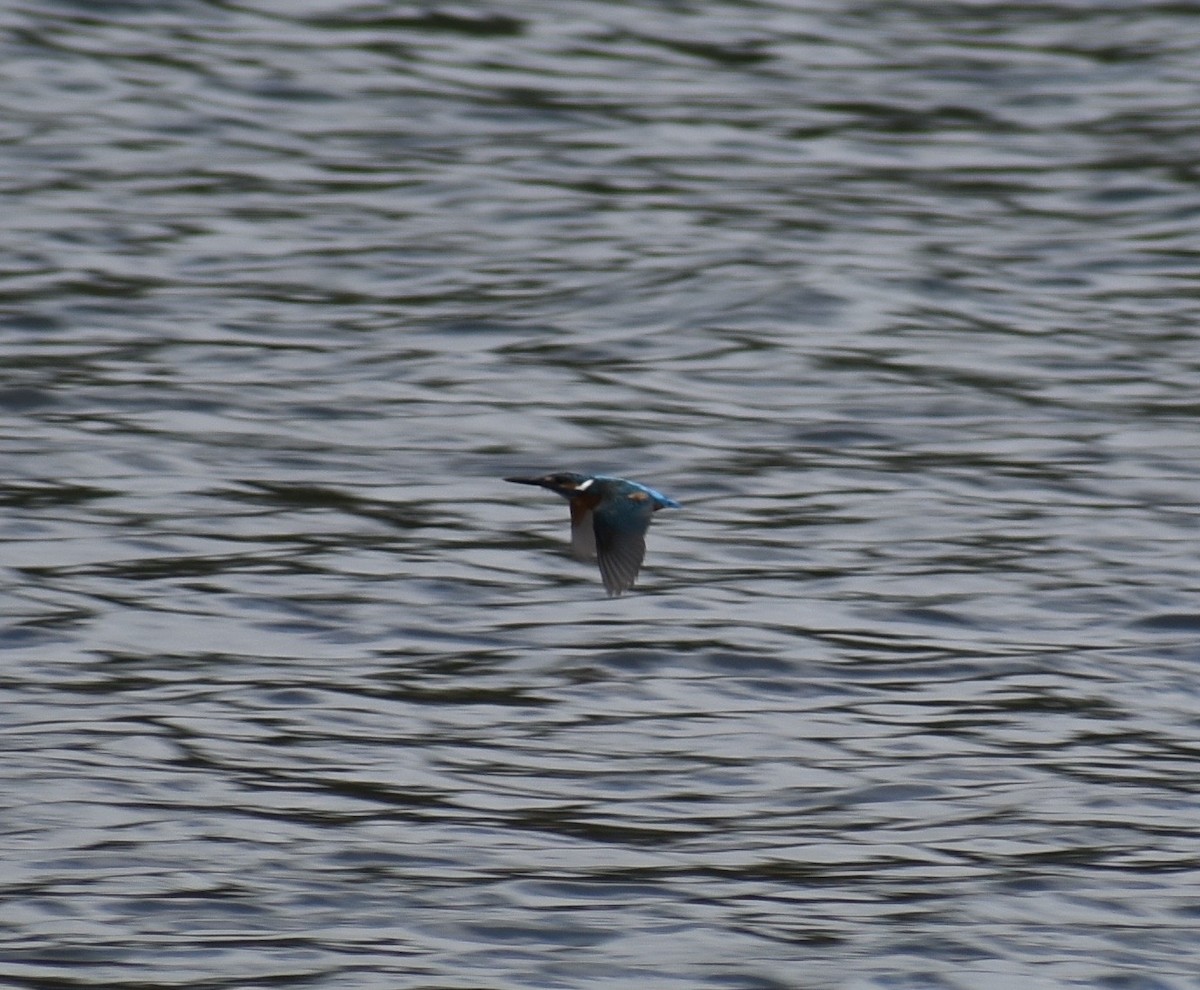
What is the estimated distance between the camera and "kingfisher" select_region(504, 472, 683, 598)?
7.56 metres

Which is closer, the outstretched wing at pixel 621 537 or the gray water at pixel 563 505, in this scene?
the gray water at pixel 563 505

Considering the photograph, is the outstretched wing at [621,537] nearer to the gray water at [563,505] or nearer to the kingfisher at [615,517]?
the kingfisher at [615,517]

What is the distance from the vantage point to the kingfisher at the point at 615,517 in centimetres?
756

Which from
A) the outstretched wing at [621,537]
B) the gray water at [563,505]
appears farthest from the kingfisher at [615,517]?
the gray water at [563,505]

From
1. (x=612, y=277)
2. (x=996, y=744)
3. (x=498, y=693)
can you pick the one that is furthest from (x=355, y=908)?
(x=612, y=277)

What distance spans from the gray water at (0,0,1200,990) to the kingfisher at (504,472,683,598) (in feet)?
2.02

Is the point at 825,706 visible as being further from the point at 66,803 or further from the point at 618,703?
the point at 66,803

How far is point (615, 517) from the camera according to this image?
25.0 feet

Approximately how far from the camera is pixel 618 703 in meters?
8.34

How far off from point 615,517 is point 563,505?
3.10 metres

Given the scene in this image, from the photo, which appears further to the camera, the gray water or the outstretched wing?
the outstretched wing

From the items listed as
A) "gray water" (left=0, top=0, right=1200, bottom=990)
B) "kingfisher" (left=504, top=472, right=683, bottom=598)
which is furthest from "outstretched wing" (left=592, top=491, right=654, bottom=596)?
"gray water" (left=0, top=0, right=1200, bottom=990)

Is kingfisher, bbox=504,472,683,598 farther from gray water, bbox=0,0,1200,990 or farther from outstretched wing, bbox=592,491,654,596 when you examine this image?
gray water, bbox=0,0,1200,990

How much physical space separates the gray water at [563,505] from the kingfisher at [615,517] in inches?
24.2
